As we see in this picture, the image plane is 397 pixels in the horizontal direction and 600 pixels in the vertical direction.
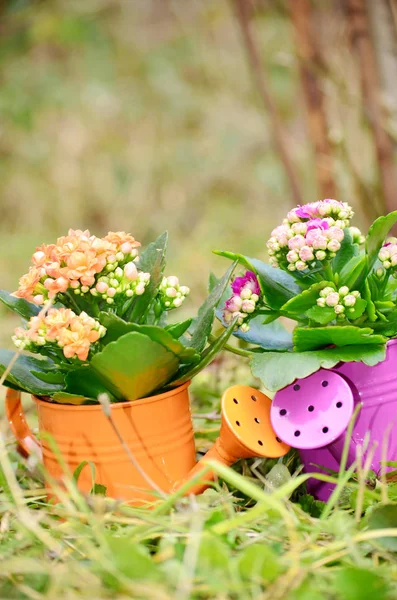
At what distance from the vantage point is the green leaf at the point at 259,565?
44cm

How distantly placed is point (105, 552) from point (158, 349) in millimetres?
193

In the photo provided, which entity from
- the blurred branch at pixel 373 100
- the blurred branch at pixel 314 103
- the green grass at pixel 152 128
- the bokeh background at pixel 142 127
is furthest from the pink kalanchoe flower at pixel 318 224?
the bokeh background at pixel 142 127

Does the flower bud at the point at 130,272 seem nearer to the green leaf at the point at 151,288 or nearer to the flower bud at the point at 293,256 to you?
the green leaf at the point at 151,288

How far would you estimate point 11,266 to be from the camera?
2154mm

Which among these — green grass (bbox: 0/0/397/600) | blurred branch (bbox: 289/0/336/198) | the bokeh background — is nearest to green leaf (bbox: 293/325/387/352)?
green grass (bbox: 0/0/397/600)

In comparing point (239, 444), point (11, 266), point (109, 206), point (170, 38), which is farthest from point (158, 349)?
point (170, 38)

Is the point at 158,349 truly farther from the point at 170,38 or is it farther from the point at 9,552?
the point at 170,38

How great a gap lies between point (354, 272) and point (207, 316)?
0.15 m

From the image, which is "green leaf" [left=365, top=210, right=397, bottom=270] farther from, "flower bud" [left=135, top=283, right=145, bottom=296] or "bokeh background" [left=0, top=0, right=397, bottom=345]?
"bokeh background" [left=0, top=0, right=397, bottom=345]

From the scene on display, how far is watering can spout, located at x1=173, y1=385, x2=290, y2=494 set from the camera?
63 cm

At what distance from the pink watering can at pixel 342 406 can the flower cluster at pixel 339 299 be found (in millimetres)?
67

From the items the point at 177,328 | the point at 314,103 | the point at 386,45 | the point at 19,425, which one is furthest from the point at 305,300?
the point at 314,103

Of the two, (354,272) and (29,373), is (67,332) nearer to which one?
(29,373)

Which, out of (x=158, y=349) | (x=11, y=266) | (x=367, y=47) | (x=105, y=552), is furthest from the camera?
(x=11, y=266)
